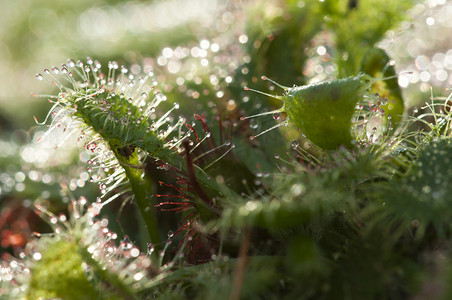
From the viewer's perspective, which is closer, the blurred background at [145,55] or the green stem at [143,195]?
the green stem at [143,195]

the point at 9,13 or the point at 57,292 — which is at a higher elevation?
the point at 9,13

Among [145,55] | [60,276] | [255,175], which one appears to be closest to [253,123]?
[255,175]

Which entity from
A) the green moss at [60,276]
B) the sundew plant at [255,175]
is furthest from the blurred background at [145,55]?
the green moss at [60,276]

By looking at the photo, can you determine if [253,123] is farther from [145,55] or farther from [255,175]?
[145,55]

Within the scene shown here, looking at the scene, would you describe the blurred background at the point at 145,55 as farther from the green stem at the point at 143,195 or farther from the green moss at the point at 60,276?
the green moss at the point at 60,276

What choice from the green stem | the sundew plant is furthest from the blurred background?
the green stem

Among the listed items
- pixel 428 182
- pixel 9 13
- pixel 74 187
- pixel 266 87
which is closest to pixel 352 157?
pixel 428 182

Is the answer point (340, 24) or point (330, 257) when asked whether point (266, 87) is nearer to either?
point (340, 24)
